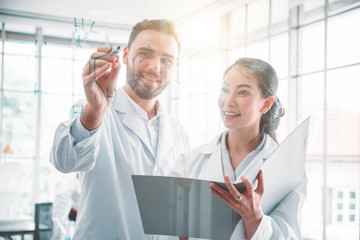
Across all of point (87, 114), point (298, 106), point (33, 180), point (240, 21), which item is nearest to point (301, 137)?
point (298, 106)

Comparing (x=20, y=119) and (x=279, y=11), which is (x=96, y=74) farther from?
(x=279, y=11)

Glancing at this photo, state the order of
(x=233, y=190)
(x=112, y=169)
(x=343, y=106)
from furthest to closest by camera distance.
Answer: (x=343, y=106) → (x=112, y=169) → (x=233, y=190)

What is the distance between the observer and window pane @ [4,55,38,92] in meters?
0.60

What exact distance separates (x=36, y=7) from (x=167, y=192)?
1.29 feet

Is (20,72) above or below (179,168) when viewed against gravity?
above

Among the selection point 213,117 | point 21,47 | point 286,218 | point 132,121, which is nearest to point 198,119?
point 213,117

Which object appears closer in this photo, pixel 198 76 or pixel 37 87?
pixel 37 87

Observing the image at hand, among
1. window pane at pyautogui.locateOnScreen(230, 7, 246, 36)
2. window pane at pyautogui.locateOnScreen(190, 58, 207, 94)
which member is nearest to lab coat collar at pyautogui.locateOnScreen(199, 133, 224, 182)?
window pane at pyautogui.locateOnScreen(190, 58, 207, 94)

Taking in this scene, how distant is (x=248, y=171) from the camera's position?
0.66 meters

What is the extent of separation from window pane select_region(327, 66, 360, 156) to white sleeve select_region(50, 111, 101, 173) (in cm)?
48

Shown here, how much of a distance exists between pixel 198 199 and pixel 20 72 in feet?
1.25

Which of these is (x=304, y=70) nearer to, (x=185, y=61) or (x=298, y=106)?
(x=298, y=106)

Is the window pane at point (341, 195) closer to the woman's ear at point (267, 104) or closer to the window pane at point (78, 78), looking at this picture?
the woman's ear at point (267, 104)

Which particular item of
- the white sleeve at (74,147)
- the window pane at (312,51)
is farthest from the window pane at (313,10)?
the white sleeve at (74,147)
